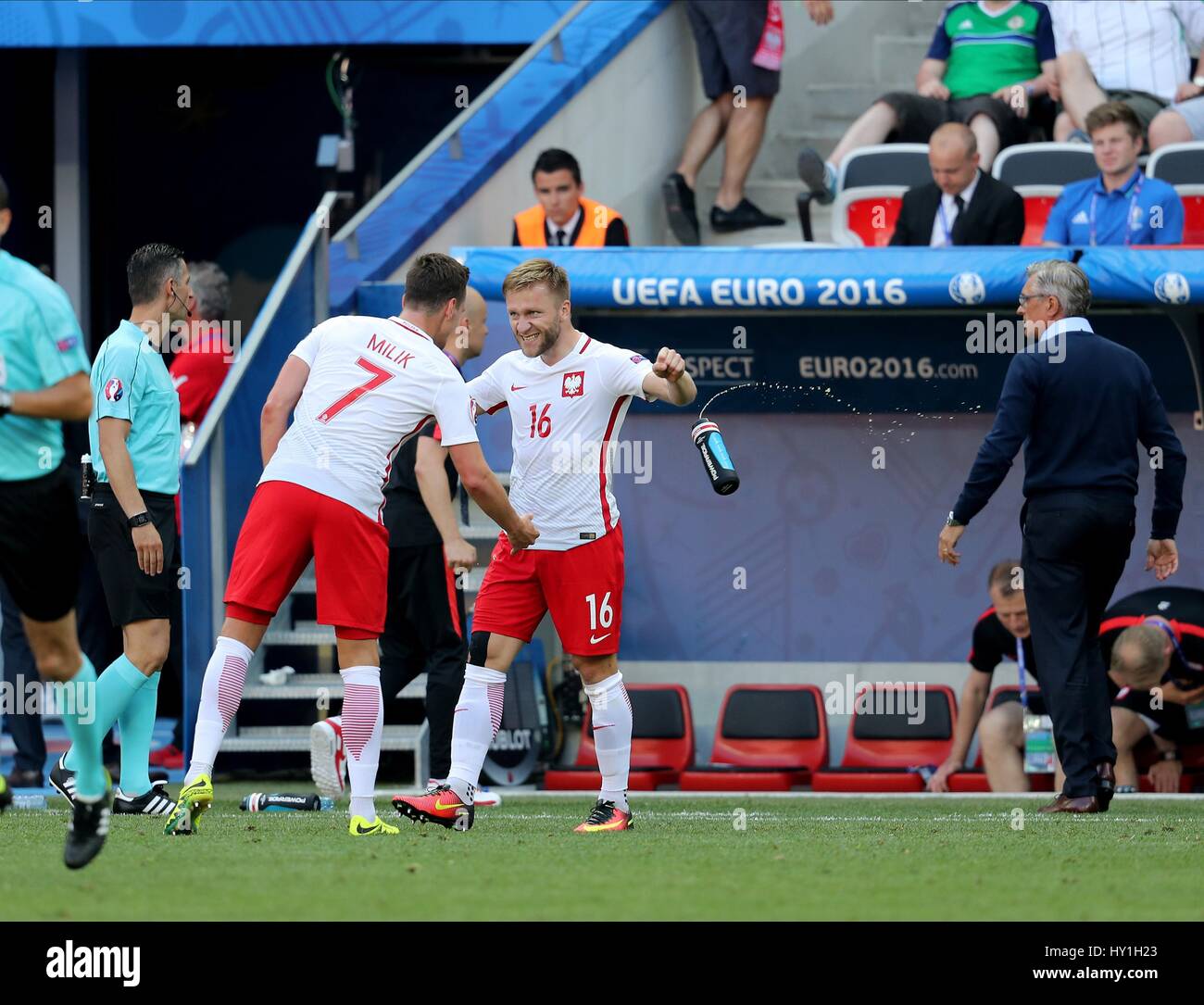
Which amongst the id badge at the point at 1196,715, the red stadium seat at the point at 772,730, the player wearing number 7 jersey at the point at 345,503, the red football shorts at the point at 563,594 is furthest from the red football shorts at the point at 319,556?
the id badge at the point at 1196,715

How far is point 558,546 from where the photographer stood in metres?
7.10

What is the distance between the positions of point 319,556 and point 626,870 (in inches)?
63.6

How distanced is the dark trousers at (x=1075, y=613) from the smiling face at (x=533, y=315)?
210 cm

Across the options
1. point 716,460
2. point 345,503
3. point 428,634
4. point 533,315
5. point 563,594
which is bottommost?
point 428,634

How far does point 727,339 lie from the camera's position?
10703 mm

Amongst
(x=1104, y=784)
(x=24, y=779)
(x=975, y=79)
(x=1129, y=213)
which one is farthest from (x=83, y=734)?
(x=975, y=79)

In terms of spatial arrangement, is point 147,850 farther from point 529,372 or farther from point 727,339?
point 727,339

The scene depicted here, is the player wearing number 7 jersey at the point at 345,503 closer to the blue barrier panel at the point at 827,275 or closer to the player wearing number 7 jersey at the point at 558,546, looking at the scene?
the player wearing number 7 jersey at the point at 558,546

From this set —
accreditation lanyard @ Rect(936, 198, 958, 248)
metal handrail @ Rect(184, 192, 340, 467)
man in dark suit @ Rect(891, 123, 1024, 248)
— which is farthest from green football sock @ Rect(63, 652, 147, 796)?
accreditation lanyard @ Rect(936, 198, 958, 248)

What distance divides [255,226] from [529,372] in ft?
28.3

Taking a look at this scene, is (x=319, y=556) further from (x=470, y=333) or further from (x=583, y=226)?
(x=583, y=226)

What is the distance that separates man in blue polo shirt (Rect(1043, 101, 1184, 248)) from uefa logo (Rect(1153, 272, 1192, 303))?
84 cm

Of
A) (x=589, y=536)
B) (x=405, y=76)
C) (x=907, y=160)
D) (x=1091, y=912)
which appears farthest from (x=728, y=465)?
(x=405, y=76)

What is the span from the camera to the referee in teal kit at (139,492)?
7531mm
